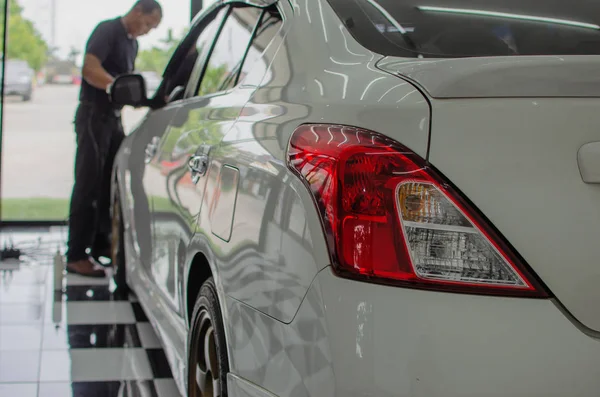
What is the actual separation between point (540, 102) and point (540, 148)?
0.22 feet

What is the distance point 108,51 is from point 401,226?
148 inches

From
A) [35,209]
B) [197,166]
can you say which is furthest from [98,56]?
[197,166]

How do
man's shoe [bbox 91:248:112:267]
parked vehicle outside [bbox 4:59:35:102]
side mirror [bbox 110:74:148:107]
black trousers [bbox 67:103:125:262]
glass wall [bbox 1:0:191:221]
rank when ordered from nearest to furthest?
side mirror [bbox 110:74:148:107]
black trousers [bbox 67:103:125:262]
man's shoe [bbox 91:248:112:267]
glass wall [bbox 1:0:191:221]
parked vehicle outside [bbox 4:59:35:102]

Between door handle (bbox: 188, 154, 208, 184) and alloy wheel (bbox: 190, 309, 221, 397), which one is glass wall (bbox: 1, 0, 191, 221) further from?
alloy wheel (bbox: 190, 309, 221, 397)

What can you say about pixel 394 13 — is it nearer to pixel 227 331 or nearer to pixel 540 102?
pixel 540 102

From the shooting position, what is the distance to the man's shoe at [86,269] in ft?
14.8

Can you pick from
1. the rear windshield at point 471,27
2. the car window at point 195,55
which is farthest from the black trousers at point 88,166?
the rear windshield at point 471,27

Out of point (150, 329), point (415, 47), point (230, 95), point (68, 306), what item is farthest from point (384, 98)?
point (68, 306)

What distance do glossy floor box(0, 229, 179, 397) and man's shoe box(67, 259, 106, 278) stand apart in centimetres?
5

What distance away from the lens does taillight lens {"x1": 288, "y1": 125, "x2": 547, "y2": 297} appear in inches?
45.3

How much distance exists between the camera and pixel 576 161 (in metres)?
1.15

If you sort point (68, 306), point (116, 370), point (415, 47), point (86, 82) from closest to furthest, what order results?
point (415, 47)
point (116, 370)
point (68, 306)
point (86, 82)

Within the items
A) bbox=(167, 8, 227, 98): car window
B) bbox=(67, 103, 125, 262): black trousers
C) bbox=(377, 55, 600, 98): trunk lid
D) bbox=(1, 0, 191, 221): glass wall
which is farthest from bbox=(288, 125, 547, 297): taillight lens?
bbox=(1, 0, 191, 221): glass wall

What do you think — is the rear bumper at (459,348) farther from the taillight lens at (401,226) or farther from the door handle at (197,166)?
the door handle at (197,166)
